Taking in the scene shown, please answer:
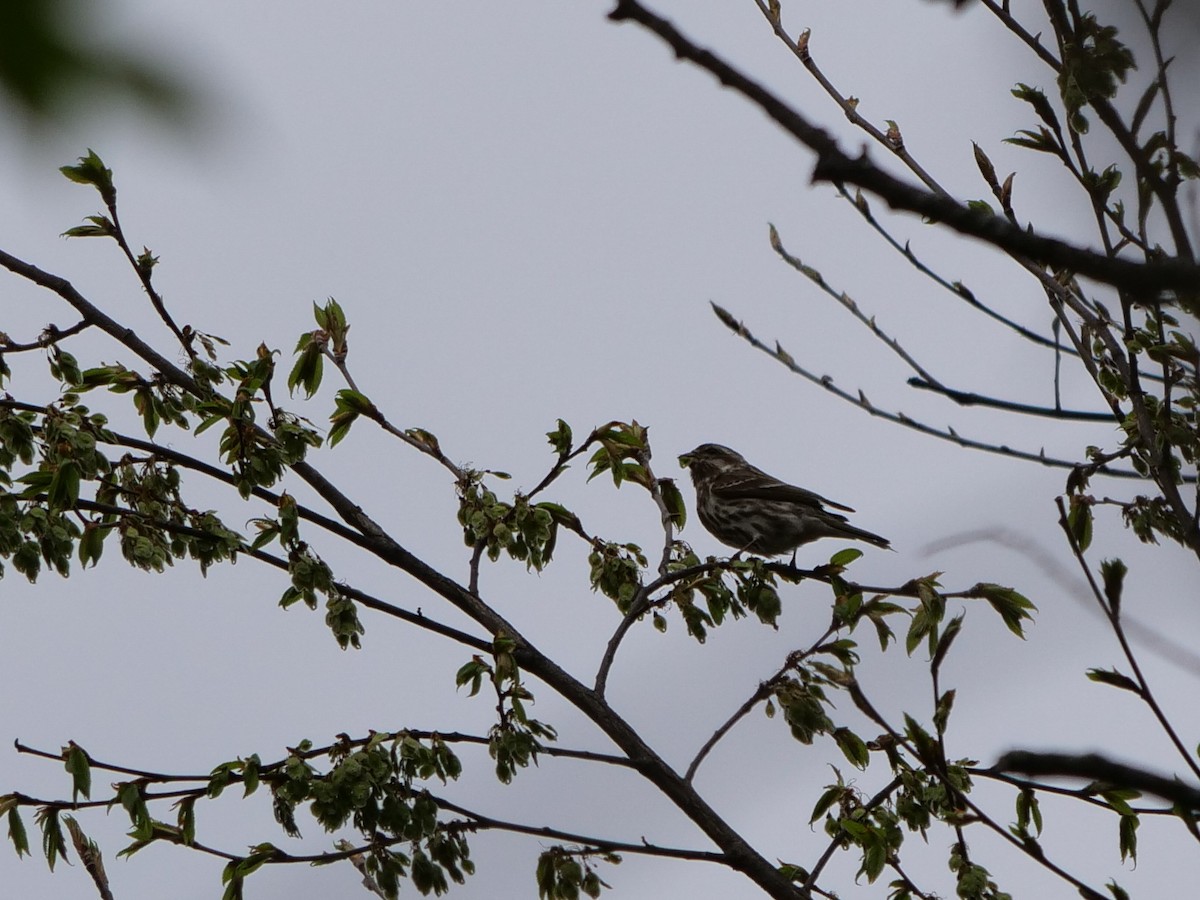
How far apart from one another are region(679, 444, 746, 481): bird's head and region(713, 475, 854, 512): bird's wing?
0.50 meters

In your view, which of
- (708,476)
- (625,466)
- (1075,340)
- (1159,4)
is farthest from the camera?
(708,476)

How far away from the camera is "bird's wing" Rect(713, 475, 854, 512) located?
10711mm

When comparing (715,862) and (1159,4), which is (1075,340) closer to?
(1159,4)

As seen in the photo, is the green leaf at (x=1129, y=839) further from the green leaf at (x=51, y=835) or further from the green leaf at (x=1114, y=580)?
the green leaf at (x=51, y=835)

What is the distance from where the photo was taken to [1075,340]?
204 inches

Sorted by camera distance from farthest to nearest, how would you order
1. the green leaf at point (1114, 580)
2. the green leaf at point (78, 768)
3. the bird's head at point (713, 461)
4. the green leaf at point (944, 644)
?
1. the bird's head at point (713, 461)
2. the green leaf at point (78, 768)
3. the green leaf at point (944, 644)
4. the green leaf at point (1114, 580)

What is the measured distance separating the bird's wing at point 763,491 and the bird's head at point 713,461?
19.7 inches

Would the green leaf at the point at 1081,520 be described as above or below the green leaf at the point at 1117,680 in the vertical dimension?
above

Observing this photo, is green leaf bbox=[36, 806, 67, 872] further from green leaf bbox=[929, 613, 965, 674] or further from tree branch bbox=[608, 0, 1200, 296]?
tree branch bbox=[608, 0, 1200, 296]

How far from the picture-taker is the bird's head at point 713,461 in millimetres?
12484

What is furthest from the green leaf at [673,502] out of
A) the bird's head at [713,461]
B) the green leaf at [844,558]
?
the bird's head at [713,461]

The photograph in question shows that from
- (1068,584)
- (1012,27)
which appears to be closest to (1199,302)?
(1068,584)

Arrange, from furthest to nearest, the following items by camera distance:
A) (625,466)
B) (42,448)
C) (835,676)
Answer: (625,466), (42,448), (835,676)

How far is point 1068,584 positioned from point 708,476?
9037 mm
